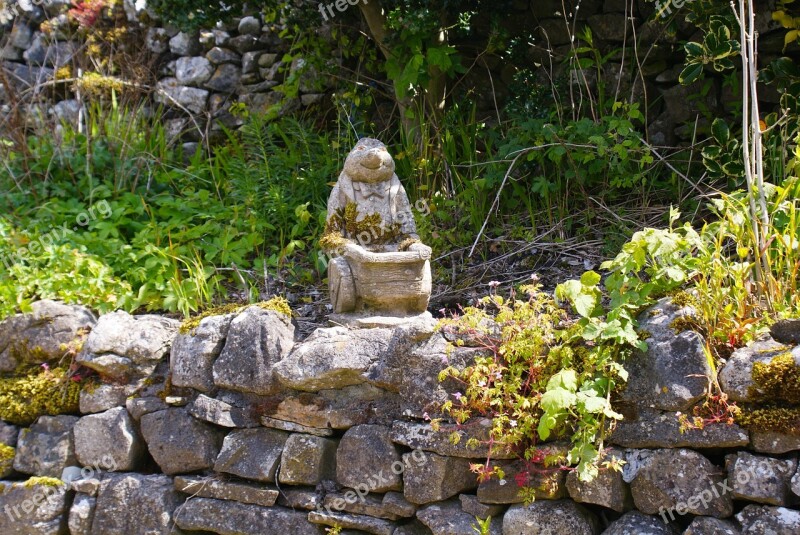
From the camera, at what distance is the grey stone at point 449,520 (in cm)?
380

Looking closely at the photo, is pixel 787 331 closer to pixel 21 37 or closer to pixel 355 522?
pixel 355 522

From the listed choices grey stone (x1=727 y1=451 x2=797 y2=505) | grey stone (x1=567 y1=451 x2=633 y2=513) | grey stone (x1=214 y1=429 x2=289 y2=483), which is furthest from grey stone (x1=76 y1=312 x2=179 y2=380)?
grey stone (x1=727 y1=451 x2=797 y2=505)

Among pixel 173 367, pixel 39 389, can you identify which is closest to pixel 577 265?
pixel 173 367

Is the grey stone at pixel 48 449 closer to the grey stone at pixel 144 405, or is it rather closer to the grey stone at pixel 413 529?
the grey stone at pixel 144 405

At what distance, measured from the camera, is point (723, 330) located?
364 centimetres

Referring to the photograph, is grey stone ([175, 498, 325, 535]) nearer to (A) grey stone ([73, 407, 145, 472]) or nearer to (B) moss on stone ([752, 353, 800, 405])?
(A) grey stone ([73, 407, 145, 472])

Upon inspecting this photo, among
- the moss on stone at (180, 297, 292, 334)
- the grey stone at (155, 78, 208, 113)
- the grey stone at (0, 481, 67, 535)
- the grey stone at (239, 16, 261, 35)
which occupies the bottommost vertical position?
the grey stone at (0, 481, 67, 535)

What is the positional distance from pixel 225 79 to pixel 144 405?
12.9 feet

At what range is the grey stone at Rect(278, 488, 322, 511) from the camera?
4180mm

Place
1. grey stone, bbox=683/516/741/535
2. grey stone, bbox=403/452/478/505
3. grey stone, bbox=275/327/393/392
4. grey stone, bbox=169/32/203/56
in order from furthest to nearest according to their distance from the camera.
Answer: grey stone, bbox=169/32/203/56
grey stone, bbox=275/327/393/392
grey stone, bbox=403/452/478/505
grey stone, bbox=683/516/741/535

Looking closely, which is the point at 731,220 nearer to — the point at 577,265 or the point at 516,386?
the point at 516,386

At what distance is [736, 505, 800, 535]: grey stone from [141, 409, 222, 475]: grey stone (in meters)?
2.61

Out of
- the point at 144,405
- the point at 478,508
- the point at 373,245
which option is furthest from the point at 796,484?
the point at 144,405

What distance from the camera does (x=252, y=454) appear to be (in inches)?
171
